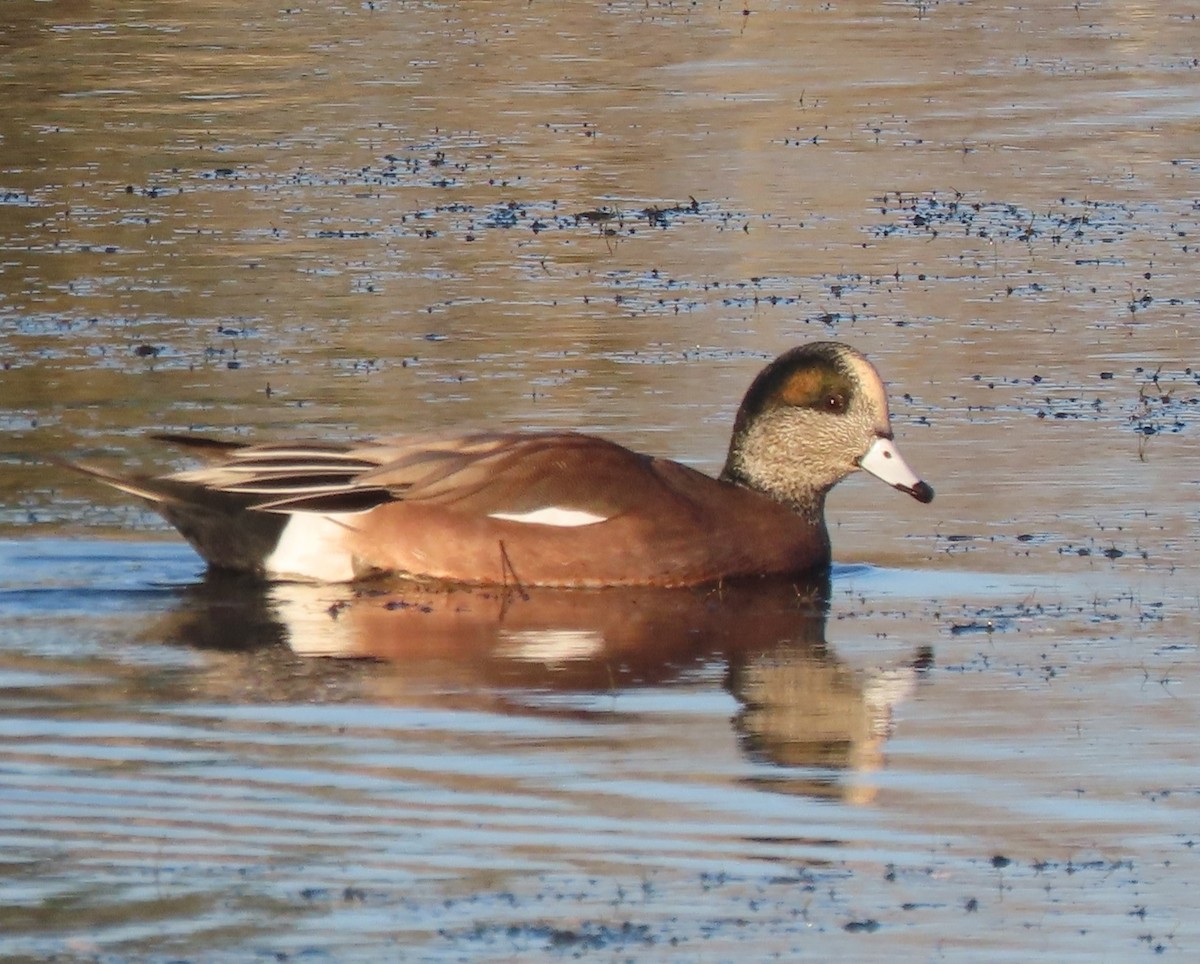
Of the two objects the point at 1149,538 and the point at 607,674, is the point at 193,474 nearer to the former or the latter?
the point at 607,674

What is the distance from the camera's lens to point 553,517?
9305 mm

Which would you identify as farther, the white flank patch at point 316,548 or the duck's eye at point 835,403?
the duck's eye at point 835,403

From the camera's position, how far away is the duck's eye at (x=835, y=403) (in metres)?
9.84

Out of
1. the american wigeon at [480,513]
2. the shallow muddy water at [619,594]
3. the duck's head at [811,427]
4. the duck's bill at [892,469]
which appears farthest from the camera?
the duck's head at [811,427]

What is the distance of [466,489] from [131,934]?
3.99m

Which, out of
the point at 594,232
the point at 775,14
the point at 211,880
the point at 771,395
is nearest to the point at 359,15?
the point at 775,14

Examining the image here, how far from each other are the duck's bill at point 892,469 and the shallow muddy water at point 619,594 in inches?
7.9

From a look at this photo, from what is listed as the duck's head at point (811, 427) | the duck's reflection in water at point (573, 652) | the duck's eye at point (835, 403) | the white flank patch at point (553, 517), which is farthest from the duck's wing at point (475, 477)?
the duck's eye at point (835, 403)

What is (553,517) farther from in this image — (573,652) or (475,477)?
(573,652)

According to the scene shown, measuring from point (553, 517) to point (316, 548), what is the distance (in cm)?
79

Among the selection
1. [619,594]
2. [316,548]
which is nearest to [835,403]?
[619,594]

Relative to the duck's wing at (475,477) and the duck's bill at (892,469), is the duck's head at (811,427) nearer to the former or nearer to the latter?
the duck's bill at (892,469)

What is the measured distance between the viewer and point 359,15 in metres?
26.5

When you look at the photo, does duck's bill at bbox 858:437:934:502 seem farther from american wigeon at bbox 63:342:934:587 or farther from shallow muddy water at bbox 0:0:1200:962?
shallow muddy water at bbox 0:0:1200:962
